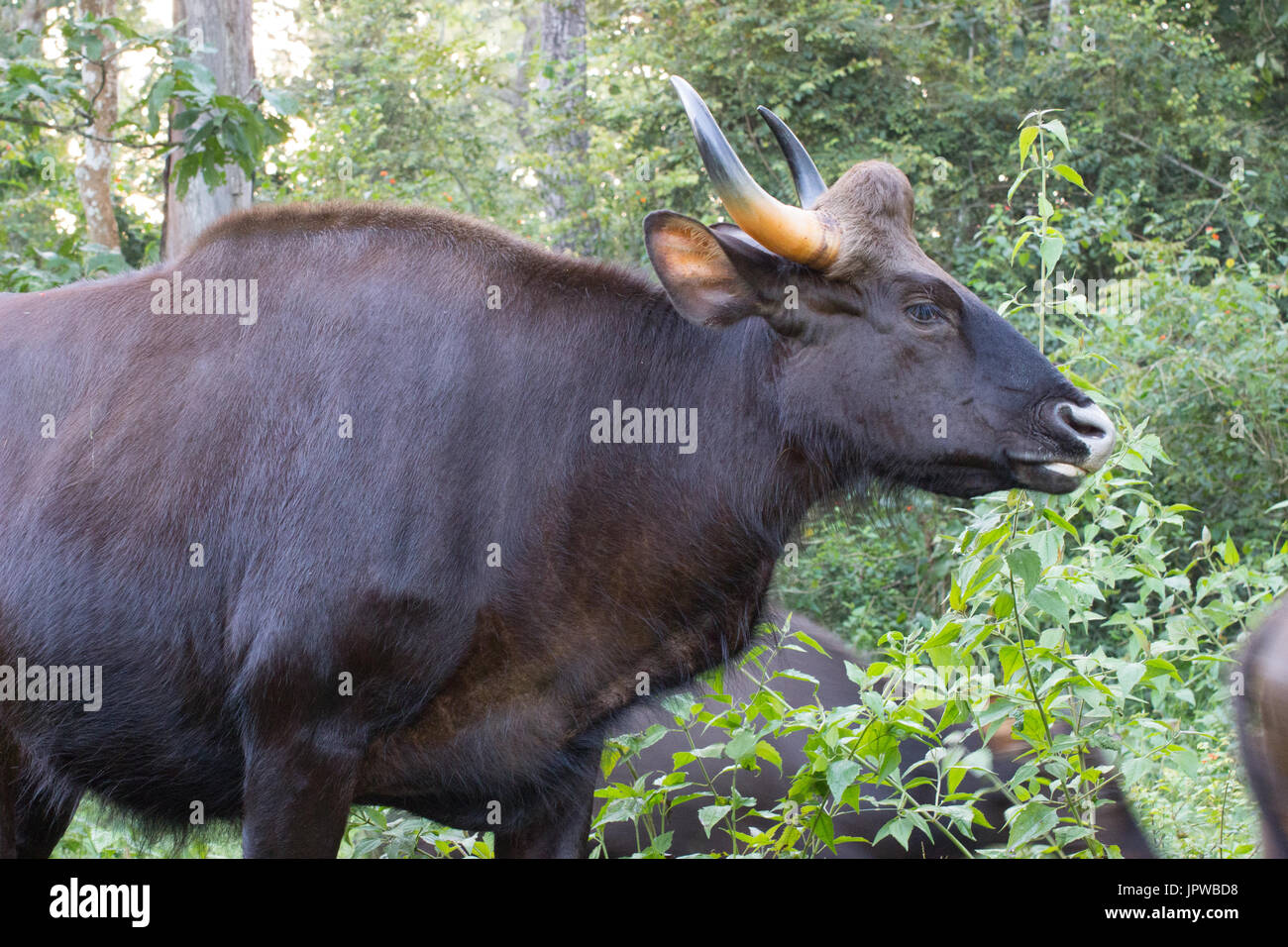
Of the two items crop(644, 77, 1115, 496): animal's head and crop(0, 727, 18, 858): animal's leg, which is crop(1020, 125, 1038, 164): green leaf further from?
crop(0, 727, 18, 858): animal's leg

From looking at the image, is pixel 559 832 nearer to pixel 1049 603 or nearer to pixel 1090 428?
pixel 1049 603

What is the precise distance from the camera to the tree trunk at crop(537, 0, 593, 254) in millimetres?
13391

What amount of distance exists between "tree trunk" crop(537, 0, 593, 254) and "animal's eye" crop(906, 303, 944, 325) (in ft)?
31.5

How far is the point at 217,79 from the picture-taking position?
779 cm

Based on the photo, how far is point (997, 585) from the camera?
395 centimetres

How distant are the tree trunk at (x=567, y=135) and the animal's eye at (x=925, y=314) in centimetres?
959

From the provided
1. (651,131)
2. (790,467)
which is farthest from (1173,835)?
(651,131)

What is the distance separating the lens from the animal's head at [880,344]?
3576 millimetres

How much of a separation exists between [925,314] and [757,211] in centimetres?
58

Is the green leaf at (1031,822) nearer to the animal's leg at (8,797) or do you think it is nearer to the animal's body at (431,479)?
the animal's body at (431,479)

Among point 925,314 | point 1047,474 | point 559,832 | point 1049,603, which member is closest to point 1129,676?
point 1049,603

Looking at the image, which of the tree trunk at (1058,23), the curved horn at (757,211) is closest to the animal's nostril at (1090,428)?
the curved horn at (757,211)

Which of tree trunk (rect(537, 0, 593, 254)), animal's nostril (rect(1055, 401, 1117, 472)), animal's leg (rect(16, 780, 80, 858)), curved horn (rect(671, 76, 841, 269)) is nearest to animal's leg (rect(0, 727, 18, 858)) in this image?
animal's leg (rect(16, 780, 80, 858))
